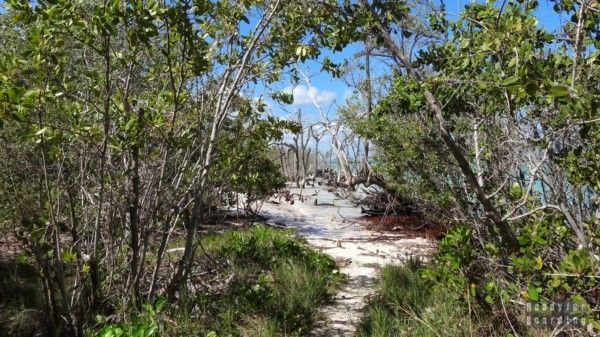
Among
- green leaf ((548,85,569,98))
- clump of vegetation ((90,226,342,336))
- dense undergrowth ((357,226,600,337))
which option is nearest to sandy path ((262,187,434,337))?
clump of vegetation ((90,226,342,336))

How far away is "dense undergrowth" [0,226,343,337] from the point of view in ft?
11.8

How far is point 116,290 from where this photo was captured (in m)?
3.77

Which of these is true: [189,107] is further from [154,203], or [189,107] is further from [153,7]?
[153,7]

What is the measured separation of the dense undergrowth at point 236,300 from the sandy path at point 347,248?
236 mm

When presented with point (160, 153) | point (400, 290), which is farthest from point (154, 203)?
point (400, 290)

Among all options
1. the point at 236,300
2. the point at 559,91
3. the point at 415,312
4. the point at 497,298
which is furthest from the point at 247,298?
the point at 559,91

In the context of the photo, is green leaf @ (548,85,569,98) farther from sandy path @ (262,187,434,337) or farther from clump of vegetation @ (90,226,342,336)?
sandy path @ (262,187,434,337)

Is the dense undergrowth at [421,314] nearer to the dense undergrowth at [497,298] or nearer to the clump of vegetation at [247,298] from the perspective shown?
the dense undergrowth at [497,298]

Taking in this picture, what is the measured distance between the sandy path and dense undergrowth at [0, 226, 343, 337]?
0.24 m

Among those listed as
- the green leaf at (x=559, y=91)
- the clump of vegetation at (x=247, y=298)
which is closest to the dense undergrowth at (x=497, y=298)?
the clump of vegetation at (x=247, y=298)

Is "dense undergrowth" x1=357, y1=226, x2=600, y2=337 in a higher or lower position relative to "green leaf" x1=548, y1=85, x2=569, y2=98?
lower

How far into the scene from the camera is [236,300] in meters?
4.44

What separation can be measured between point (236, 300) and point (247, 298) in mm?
105

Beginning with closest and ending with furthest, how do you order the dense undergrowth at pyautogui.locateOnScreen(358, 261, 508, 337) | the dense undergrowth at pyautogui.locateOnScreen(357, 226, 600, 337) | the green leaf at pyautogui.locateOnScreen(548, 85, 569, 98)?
the green leaf at pyautogui.locateOnScreen(548, 85, 569, 98) < the dense undergrowth at pyautogui.locateOnScreen(357, 226, 600, 337) < the dense undergrowth at pyautogui.locateOnScreen(358, 261, 508, 337)
